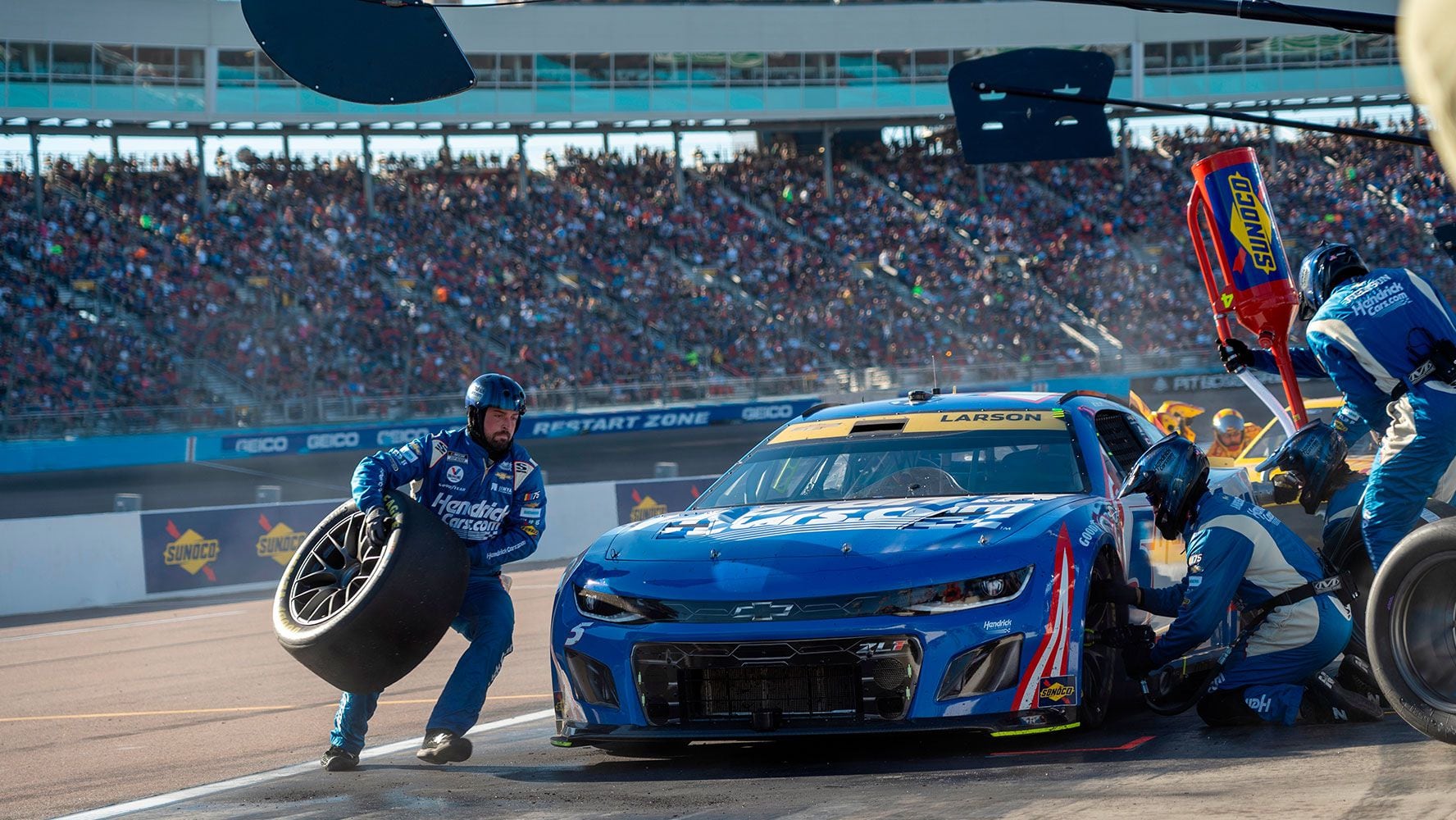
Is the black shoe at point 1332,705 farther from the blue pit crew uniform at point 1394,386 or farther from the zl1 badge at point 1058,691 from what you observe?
the zl1 badge at point 1058,691

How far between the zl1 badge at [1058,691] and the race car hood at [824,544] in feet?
1.34

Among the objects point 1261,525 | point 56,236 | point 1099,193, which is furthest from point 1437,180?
point 1261,525

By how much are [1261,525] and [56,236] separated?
30.6 m

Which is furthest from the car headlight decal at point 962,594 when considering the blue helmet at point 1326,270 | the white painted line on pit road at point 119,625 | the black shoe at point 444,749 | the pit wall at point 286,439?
the pit wall at point 286,439

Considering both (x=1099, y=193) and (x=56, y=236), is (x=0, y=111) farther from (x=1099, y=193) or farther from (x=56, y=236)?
(x=1099, y=193)

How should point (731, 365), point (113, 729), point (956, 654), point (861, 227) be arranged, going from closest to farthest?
point (956, 654) → point (113, 729) → point (731, 365) → point (861, 227)

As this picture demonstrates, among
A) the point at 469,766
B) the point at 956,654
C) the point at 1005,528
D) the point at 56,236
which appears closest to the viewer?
the point at 956,654

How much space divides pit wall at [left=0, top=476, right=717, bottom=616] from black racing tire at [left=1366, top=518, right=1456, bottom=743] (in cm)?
1309

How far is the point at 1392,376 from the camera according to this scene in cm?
603

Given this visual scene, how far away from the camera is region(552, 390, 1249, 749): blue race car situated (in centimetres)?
519

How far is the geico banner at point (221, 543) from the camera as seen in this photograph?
54.2ft

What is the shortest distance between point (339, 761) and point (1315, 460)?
405 centimetres

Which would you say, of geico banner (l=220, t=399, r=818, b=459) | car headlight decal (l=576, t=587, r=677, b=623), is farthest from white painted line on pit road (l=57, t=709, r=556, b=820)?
geico banner (l=220, t=399, r=818, b=459)

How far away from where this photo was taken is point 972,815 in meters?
4.34
